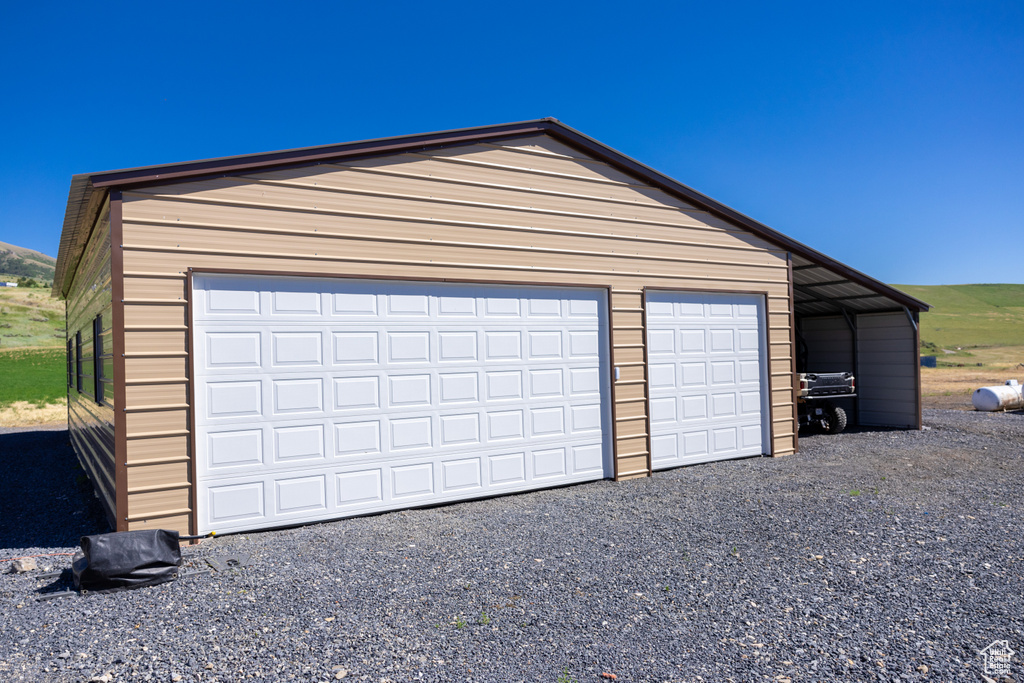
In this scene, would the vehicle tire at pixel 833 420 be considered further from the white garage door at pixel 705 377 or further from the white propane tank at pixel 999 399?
the white propane tank at pixel 999 399

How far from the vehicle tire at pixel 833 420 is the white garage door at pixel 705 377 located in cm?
373

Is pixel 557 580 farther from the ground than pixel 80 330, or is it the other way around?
pixel 80 330

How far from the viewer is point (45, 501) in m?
7.57

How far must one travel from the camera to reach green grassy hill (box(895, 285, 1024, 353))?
52562 millimetres

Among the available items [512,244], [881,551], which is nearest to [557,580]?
[881,551]

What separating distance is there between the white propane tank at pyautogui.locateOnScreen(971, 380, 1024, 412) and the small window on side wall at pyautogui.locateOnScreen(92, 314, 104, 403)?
741 inches

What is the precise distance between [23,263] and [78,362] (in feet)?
617

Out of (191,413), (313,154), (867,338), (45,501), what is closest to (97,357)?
(45,501)

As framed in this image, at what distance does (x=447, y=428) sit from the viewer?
7.05 metres

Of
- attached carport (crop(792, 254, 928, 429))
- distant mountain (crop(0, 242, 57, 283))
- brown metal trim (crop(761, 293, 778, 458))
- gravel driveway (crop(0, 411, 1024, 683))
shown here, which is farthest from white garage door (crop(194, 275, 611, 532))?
distant mountain (crop(0, 242, 57, 283))

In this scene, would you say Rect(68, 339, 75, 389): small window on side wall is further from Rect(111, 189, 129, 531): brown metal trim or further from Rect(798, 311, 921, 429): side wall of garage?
Rect(798, 311, 921, 429): side wall of garage

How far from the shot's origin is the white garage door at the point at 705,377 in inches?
340

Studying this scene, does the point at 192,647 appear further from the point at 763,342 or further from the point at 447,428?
the point at 763,342

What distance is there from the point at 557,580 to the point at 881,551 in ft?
8.91
